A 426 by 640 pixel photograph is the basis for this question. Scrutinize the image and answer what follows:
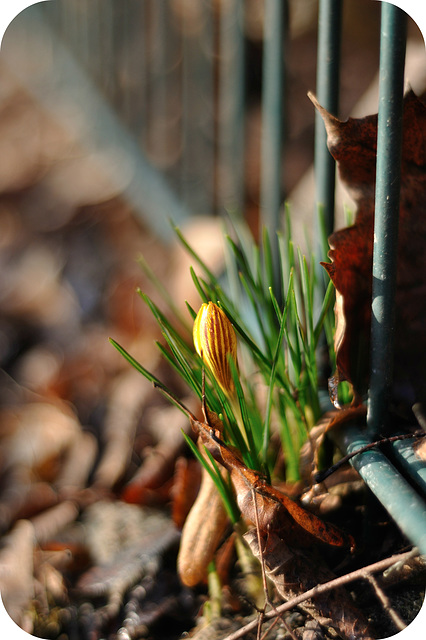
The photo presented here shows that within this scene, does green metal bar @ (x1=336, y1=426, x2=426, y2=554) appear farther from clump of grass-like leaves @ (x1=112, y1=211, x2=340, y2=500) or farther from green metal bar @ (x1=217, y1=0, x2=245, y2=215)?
green metal bar @ (x1=217, y1=0, x2=245, y2=215)

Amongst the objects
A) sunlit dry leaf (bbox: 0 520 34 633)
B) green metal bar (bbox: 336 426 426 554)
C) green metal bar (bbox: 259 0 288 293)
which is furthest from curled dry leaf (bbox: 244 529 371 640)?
green metal bar (bbox: 259 0 288 293)

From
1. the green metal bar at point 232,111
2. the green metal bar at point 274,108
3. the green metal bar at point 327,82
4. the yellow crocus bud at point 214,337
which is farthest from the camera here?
the green metal bar at point 232,111

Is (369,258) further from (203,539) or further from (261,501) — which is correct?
(203,539)

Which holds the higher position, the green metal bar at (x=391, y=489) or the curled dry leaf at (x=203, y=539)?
the green metal bar at (x=391, y=489)

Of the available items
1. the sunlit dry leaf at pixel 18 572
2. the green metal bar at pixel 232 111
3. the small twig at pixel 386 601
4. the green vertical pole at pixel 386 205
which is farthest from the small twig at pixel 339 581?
the green metal bar at pixel 232 111

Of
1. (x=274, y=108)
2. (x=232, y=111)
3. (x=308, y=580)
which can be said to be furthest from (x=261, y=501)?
(x=232, y=111)

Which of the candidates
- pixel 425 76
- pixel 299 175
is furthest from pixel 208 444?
pixel 299 175

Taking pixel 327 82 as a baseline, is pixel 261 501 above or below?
below

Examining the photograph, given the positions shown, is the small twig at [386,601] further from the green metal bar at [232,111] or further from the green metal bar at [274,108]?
the green metal bar at [232,111]
